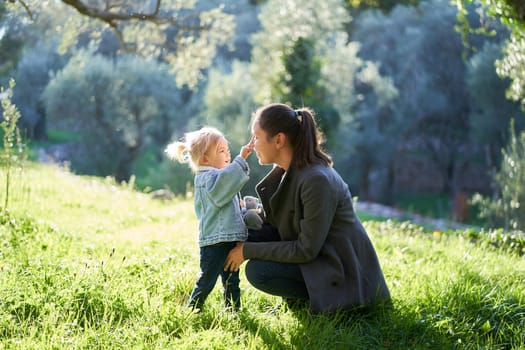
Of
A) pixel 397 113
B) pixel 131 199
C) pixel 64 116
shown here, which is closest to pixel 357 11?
pixel 397 113

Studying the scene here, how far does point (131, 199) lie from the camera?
10148mm

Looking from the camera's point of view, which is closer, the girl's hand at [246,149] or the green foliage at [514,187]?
the girl's hand at [246,149]

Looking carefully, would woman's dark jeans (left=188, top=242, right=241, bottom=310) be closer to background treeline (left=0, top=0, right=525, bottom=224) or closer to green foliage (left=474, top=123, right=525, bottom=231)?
green foliage (left=474, top=123, right=525, bottom=231)

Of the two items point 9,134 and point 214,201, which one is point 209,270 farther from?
point 9,134

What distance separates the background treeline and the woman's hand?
1424 cm

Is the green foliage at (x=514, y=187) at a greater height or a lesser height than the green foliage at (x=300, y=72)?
lesser

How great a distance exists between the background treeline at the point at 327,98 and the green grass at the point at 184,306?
12.9 m

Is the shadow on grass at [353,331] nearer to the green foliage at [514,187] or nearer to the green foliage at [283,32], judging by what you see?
the green foliage at [514,187]

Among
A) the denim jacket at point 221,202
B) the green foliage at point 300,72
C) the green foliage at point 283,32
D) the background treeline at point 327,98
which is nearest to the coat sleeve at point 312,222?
the denim jacket at point 221,202

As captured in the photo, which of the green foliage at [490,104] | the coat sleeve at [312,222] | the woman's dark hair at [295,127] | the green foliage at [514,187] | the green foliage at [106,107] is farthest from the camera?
the green foliage at [490,104]

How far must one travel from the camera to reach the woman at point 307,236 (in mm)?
3459

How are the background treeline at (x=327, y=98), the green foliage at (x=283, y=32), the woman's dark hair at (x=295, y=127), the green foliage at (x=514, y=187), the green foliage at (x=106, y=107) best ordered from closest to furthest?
the woman's dark hair at (x=295, y=127)
the green foliage at (x=514, y=187)
the green foliage at (x=283, y=32)
the background treeline at (x=327, y=98)
the green foliage at (x=106, y=107)

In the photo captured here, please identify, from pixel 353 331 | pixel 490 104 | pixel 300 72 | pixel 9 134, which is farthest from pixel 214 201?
pixel 490 104

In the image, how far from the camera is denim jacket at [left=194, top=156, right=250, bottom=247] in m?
3.48
